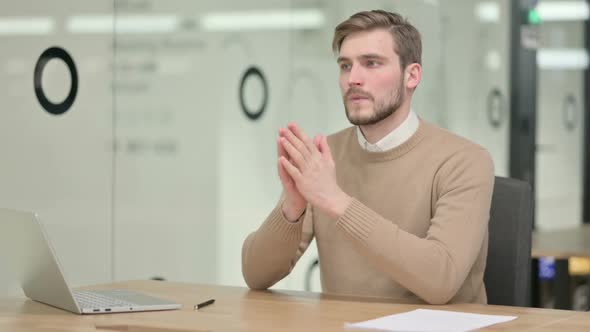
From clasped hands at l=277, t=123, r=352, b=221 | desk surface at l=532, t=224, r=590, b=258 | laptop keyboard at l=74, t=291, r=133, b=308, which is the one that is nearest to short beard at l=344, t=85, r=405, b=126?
clasped hands at l=277, t=123, r=352, b=221

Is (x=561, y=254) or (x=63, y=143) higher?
(x=63, y=143)

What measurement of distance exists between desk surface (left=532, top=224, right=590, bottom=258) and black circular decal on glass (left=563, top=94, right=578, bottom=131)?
290 cm

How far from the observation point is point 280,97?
428 cm

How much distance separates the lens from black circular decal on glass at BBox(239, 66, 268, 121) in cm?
404

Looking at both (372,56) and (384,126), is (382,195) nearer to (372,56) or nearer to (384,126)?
(384,126)

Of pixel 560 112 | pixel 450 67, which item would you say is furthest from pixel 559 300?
pixel 560 112

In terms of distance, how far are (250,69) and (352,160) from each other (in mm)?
1488

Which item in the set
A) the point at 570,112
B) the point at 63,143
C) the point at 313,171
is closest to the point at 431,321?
the point at 313,171

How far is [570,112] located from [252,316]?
6.53 metres

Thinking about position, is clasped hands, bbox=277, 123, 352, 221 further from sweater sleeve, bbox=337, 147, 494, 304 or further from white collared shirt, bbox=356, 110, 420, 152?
white collared shirt, bbox=356, 110, 420, 152

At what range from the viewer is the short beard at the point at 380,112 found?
2572mm

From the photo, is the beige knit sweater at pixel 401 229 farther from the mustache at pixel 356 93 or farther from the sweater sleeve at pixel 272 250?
the mustache at pixel 356 93

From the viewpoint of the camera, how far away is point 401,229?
8.11ft

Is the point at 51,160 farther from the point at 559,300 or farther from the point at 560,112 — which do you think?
the point at 560,112
